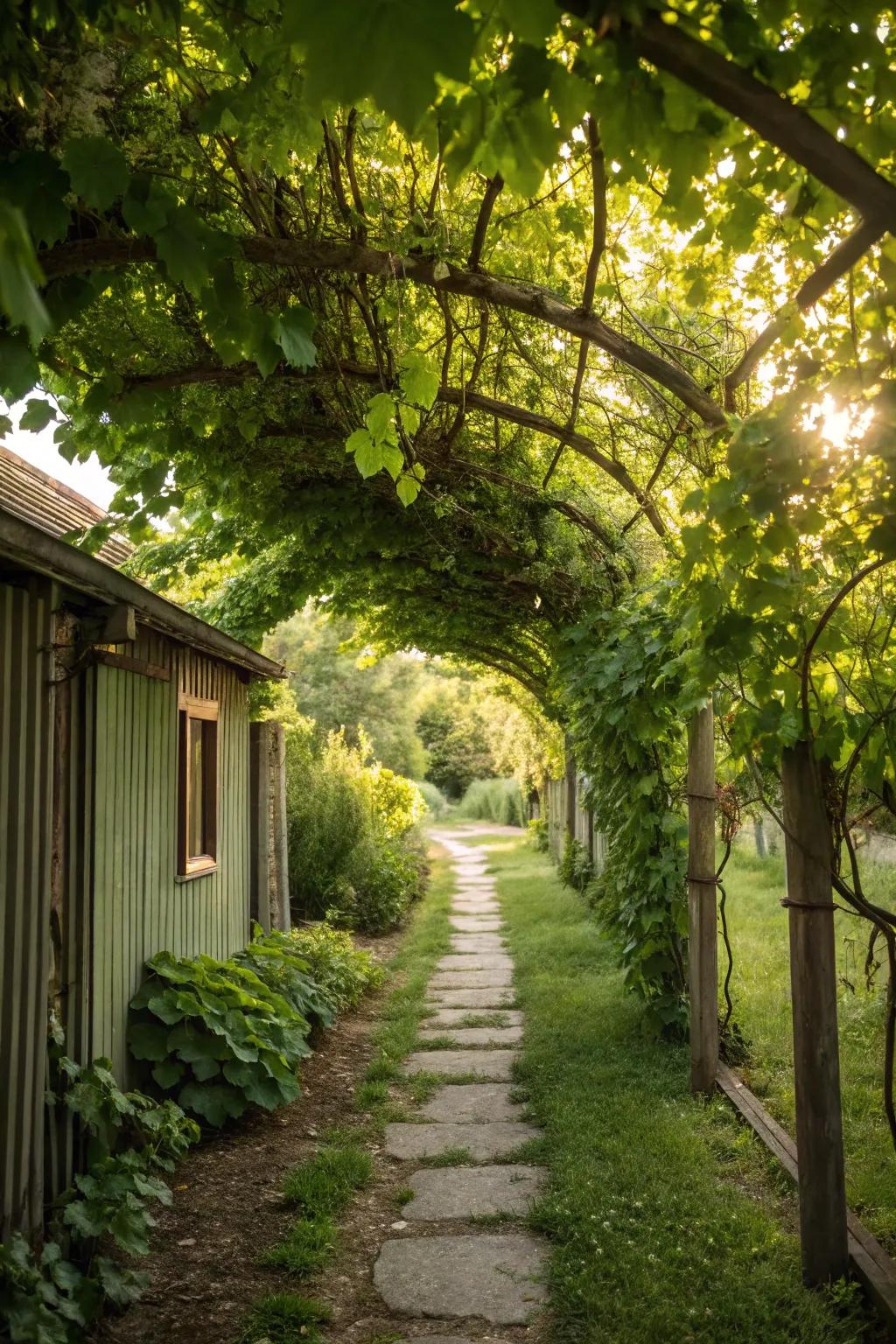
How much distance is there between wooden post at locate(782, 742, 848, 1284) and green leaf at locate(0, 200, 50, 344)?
3.00 meters

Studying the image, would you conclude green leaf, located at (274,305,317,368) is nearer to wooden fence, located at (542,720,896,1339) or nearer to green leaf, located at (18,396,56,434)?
green leaf, located at (18,396,56,434)

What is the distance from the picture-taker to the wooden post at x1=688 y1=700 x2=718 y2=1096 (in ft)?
17.7

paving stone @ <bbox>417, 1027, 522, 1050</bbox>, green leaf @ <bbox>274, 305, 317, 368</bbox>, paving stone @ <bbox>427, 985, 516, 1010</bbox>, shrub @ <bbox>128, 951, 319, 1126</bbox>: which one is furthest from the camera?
paving stone @ <bbox>427, 985, 516, 1010</bbox>

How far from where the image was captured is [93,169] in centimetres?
216

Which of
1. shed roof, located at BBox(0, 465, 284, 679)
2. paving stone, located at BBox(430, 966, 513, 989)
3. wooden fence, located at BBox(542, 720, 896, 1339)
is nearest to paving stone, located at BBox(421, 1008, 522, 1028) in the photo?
paving stone, located at BBox(430, 966, 513, 989)

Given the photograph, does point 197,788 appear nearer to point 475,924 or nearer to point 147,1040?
point 147,1040

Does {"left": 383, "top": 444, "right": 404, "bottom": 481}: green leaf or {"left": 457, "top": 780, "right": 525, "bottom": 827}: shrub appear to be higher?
{"left": 383, "top": 444, "right": 404, "bottom": 481}: green leaf

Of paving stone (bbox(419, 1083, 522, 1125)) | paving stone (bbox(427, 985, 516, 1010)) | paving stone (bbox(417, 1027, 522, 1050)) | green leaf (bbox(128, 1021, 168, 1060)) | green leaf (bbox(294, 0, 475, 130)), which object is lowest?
paving stone (bbox(427, 985, 516, 1010))

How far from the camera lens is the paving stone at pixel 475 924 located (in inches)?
458

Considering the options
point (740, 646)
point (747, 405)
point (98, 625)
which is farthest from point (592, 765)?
point (740, 646)

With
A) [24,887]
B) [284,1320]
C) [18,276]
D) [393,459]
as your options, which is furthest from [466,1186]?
[18,276]

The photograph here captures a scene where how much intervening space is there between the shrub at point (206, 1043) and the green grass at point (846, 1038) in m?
2.60

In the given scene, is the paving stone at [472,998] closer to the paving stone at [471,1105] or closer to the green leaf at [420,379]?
the paving stone at [471,1105]

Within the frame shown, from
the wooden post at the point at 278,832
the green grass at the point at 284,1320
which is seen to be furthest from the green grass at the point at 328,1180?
the wooden post at the point at 278,832
